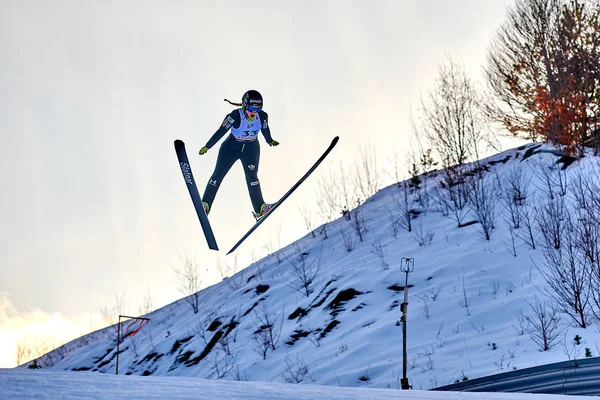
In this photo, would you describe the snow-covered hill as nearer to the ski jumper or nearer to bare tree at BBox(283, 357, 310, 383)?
bare tree at BBox(283, 357, 310, 383)

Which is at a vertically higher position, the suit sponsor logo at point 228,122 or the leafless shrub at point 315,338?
the suit sponsor logo at point 228,122

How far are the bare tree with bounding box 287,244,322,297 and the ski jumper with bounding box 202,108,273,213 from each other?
15.9m

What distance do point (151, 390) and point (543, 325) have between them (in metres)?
14.5

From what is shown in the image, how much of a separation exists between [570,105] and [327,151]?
20081 mm

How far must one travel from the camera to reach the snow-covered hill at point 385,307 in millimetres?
17672

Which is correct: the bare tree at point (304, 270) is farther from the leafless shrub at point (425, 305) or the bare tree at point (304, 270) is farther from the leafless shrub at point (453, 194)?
the leafless shrub at point (453, 194)

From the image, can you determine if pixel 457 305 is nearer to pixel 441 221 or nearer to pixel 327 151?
pixel 441 221

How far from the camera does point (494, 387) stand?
14.0 m

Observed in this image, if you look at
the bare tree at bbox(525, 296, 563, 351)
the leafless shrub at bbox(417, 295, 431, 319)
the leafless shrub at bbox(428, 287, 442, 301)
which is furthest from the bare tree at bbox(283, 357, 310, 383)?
the bare tree at bbox(525, 296, 563, 351)

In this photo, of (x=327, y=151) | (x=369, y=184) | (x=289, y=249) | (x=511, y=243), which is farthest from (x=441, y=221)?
(x=327, y=151)

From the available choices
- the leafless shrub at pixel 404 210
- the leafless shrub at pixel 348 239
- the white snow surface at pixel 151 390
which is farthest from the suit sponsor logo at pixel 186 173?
the leafless shrub at pixel 348 239

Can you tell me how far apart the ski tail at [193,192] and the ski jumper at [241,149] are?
0.15 meters

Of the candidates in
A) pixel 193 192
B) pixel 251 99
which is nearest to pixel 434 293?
pixel 193 192

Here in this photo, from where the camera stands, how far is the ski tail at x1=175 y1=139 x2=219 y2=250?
10.4 metres
